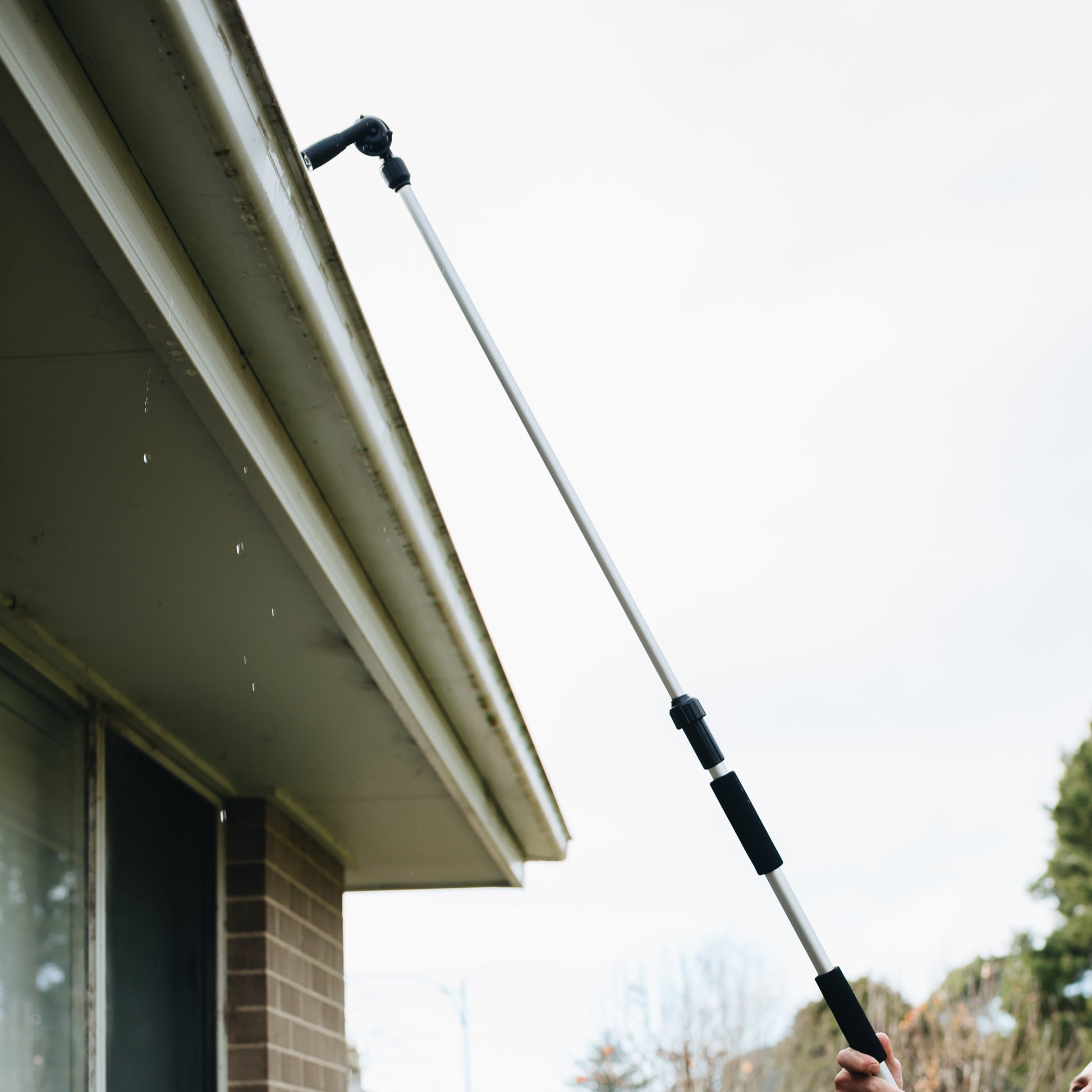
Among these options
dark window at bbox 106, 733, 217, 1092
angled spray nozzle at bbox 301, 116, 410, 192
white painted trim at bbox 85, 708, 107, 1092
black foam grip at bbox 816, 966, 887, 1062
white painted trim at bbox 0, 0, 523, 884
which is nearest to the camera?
white painted trim at bbox 0, 0, 523, 884

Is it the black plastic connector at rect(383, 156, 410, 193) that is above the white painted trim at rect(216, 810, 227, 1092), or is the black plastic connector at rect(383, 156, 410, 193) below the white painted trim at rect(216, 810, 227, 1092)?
above

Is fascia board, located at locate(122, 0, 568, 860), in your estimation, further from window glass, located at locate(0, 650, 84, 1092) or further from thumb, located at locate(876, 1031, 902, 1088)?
thumb, located at locate(876, 1031, 902, 1088)

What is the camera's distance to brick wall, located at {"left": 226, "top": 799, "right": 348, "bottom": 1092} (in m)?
3.50

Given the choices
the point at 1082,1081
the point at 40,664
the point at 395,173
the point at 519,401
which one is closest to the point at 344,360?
the point at 519,401

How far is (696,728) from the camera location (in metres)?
2.15

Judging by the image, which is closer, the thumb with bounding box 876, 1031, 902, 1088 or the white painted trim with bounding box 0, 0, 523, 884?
the white painted trim with bounding box 0, 0, 523, 884

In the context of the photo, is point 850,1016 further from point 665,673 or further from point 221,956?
point 221,956

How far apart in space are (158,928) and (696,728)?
1.77 meters

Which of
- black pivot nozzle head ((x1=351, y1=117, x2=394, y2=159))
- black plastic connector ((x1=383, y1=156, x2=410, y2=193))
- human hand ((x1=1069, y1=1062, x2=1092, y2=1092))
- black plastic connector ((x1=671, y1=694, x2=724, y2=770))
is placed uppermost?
black pivot nozzle head ((x1=351, y1=117, x2=394, y2=159))

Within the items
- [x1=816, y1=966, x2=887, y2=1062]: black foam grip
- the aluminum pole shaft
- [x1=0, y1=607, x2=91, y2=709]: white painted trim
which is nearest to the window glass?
[x1=0, y1=607, x2=91, y2=709]: white painted trim

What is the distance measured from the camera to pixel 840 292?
12.5m

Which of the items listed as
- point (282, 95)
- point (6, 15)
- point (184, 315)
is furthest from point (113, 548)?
point (6, 15)

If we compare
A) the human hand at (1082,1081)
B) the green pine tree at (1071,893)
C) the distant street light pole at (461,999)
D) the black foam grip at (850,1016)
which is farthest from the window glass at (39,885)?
the green pine tree at (1071,893)

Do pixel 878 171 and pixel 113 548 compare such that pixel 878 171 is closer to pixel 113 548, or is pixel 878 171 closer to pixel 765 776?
pixel 113 548
